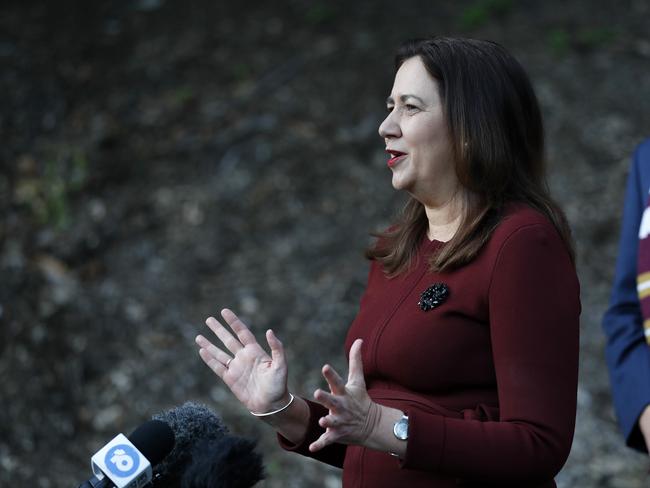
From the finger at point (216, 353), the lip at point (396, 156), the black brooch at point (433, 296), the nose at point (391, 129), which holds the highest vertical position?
the nose at point (391, 129)

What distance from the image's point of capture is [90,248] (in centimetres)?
614

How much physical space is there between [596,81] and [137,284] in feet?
11.6

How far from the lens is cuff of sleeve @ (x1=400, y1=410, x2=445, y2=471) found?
206cm

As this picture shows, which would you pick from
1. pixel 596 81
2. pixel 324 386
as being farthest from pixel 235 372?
pixel 596 81

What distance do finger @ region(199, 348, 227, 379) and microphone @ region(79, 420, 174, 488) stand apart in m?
A: 0.24

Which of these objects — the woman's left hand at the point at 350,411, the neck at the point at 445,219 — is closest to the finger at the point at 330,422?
the woman's left hand at the point at 350,411

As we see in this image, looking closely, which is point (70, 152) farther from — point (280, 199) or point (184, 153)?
point (280, 199)

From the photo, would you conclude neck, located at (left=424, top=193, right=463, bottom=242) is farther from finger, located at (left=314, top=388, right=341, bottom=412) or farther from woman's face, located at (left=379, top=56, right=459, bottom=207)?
finger, located at (left=314, top=388, right=341, bottom=412)

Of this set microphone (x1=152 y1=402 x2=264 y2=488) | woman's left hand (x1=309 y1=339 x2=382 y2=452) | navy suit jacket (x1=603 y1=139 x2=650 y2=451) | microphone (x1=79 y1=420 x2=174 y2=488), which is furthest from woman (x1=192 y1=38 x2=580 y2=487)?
navy suit jacket (x1=603 y1=139 x2=650 y2=451)

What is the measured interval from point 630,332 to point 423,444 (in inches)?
53.4

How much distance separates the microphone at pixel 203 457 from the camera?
2.13m

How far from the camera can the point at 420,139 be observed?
2434mm

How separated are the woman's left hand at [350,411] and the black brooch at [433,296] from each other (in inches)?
12.6

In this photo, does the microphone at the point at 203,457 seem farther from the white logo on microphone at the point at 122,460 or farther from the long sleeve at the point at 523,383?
the long sleeve at the point at 523,383
